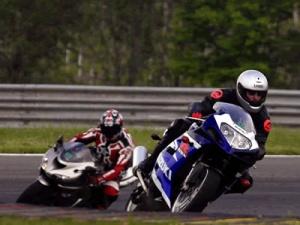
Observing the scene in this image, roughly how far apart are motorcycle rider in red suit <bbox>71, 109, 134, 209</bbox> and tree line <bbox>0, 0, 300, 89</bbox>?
49.7 feet

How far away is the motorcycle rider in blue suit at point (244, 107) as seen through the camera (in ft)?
30.6

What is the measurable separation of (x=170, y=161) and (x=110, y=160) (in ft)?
4.49

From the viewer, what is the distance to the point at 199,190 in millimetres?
8906

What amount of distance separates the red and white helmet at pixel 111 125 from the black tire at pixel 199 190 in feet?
5.24

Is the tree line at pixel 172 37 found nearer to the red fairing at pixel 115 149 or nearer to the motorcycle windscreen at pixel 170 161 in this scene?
the red fairing at pixel 115 149

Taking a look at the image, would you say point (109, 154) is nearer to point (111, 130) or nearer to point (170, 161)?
point (111, 130)

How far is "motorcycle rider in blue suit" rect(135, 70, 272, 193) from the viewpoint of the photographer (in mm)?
9312

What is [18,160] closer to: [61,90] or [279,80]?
[61,90]

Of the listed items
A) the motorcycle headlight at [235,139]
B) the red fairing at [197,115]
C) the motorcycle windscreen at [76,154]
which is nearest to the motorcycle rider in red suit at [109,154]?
the motorcycle windscreen at [76,154]

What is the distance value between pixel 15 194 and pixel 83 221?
4707 millimetres

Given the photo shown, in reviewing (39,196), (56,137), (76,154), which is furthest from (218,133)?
(56,137)

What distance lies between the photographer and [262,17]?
1142 inches

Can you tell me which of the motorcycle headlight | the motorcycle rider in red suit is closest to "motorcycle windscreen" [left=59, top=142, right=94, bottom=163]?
the motorcycle rider in red suit

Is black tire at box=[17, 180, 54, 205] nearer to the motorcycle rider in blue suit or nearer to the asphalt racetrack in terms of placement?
the asphalt racetrack
